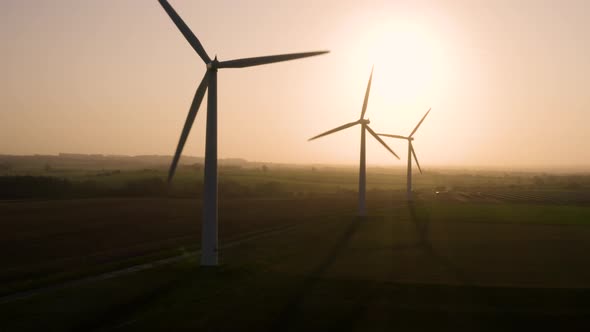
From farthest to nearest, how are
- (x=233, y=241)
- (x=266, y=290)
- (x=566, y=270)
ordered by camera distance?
(x=233, y=241), (x=566, y=270), (x=266, y=290)

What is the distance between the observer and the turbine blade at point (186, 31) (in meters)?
33.2

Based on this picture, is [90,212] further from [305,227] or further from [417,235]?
[417,235]

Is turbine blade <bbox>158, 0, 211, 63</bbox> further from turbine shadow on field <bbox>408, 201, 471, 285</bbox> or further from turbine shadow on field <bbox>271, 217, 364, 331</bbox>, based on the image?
turbine shadow on field <bbox>408, 201, 471, 285</bbox>

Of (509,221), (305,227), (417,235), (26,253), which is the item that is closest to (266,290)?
(26,253)

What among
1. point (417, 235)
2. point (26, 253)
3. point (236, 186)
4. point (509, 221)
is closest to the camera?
point (26, 253)

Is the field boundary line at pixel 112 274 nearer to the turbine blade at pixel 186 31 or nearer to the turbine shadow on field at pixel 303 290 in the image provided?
the turbine shadow on field at pixel 303 290

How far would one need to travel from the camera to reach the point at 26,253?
133 ft

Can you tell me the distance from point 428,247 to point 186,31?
25.5 meters

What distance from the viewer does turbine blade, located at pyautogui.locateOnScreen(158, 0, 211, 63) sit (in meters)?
33.2

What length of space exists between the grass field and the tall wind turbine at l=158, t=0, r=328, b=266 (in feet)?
6.68

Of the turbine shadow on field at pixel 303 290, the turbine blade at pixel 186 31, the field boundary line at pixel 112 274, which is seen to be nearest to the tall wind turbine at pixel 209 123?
the turbine blade at pixel 186 31

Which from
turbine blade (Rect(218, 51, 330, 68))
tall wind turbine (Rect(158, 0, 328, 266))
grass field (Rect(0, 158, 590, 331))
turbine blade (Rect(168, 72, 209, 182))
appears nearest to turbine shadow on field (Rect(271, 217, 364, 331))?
grass field (Rect(0, 158, 590, 331))

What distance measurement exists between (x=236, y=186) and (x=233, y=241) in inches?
3717

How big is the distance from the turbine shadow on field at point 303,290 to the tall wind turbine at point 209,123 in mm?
6440
